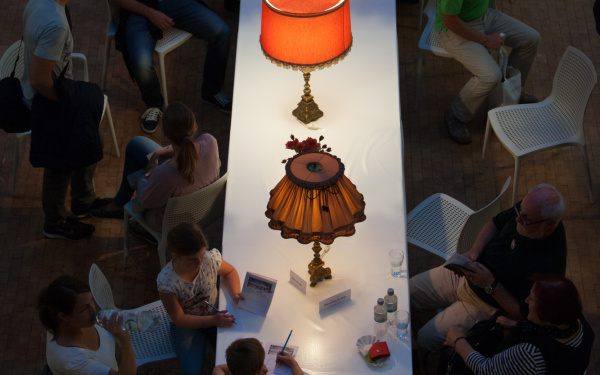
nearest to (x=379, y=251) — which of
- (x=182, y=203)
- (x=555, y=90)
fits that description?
(x=182, y=203)

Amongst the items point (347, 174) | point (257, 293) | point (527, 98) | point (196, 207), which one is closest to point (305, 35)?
point (347, 174)

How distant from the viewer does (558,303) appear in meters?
3.20

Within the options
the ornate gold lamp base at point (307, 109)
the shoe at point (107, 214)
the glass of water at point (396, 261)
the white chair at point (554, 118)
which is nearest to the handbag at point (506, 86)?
the white chair at point (554, 118)

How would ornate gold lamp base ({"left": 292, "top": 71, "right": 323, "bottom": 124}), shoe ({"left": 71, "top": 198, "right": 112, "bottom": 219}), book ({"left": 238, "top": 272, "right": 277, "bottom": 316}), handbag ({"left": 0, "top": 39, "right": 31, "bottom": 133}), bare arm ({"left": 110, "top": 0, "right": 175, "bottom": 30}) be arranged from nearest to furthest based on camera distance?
book ({"left": 238, "top": 272, "right": 277, "bottom": 316})
ornate gold lamp base ({"left": 292, "top": 71, "right": 323, "bottom": 124})
handbag ({"left": 0, "top": 39, "right": 31, "bottom": 133})
shoe ({"left": 71, "top": 198, "right": 112, "bottom": 219})
bare arm ({"left": 110, "top": 0, "right": 175, "bottom": 30})

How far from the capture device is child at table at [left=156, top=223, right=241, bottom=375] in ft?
11.6

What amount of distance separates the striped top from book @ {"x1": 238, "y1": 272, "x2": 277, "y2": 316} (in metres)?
1.05

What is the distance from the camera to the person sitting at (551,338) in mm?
3191

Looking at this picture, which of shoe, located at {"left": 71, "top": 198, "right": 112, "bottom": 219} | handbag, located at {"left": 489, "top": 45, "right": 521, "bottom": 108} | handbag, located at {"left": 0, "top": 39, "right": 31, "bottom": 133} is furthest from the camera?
handbag, located at {"left": 489, "top": 45, "right": 521, "bottom": 108}

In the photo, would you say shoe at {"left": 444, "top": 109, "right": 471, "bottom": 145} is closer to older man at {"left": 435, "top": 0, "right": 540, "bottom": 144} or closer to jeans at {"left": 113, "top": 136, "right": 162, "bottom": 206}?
older man at {"left": 435, "top": 0, "right": 540, "bottom": 144}

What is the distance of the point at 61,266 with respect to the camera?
4984 millimetres

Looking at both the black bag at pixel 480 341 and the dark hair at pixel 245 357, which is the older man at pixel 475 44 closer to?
the black bag at pixel 480 341

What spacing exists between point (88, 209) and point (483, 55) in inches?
123

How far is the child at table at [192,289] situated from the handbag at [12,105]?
1.78 meters

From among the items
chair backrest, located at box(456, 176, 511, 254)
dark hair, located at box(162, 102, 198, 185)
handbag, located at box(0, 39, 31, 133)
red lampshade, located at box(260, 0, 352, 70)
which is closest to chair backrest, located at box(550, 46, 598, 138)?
chair backrest, located at box(456, 176, 511, 254)
